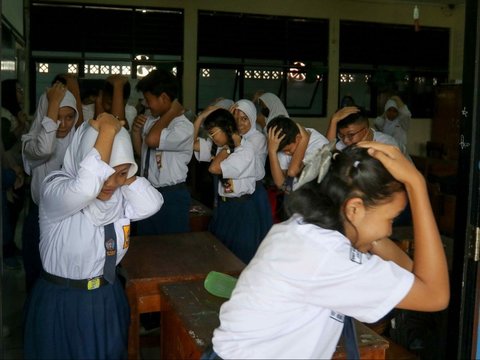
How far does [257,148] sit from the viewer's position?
4.55 metres

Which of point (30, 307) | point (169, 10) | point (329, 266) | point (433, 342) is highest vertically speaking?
point (169, 10)

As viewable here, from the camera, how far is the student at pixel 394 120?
9.25m

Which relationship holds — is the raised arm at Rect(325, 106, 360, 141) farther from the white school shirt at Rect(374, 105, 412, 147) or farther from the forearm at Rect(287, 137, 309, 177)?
the white school shirt at Rect(374, 105, 412, 147)

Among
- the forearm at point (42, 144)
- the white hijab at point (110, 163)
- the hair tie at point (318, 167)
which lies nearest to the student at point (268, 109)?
the forearm at point (42, 144)

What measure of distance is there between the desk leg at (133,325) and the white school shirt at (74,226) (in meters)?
0.25

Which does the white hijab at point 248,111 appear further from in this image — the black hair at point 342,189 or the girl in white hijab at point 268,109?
the black hair at point 342,189

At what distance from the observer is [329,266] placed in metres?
1.40

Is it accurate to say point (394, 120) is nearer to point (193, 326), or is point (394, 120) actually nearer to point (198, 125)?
point (198, 125)

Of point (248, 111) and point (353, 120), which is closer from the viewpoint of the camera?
point (353, 120)

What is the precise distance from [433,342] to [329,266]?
158 cm

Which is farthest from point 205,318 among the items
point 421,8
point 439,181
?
point 421,8

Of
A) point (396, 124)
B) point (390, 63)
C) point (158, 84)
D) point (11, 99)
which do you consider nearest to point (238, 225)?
point (158, 84)

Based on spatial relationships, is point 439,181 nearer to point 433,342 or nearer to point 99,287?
point 433,342

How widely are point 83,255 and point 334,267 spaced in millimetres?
1198
